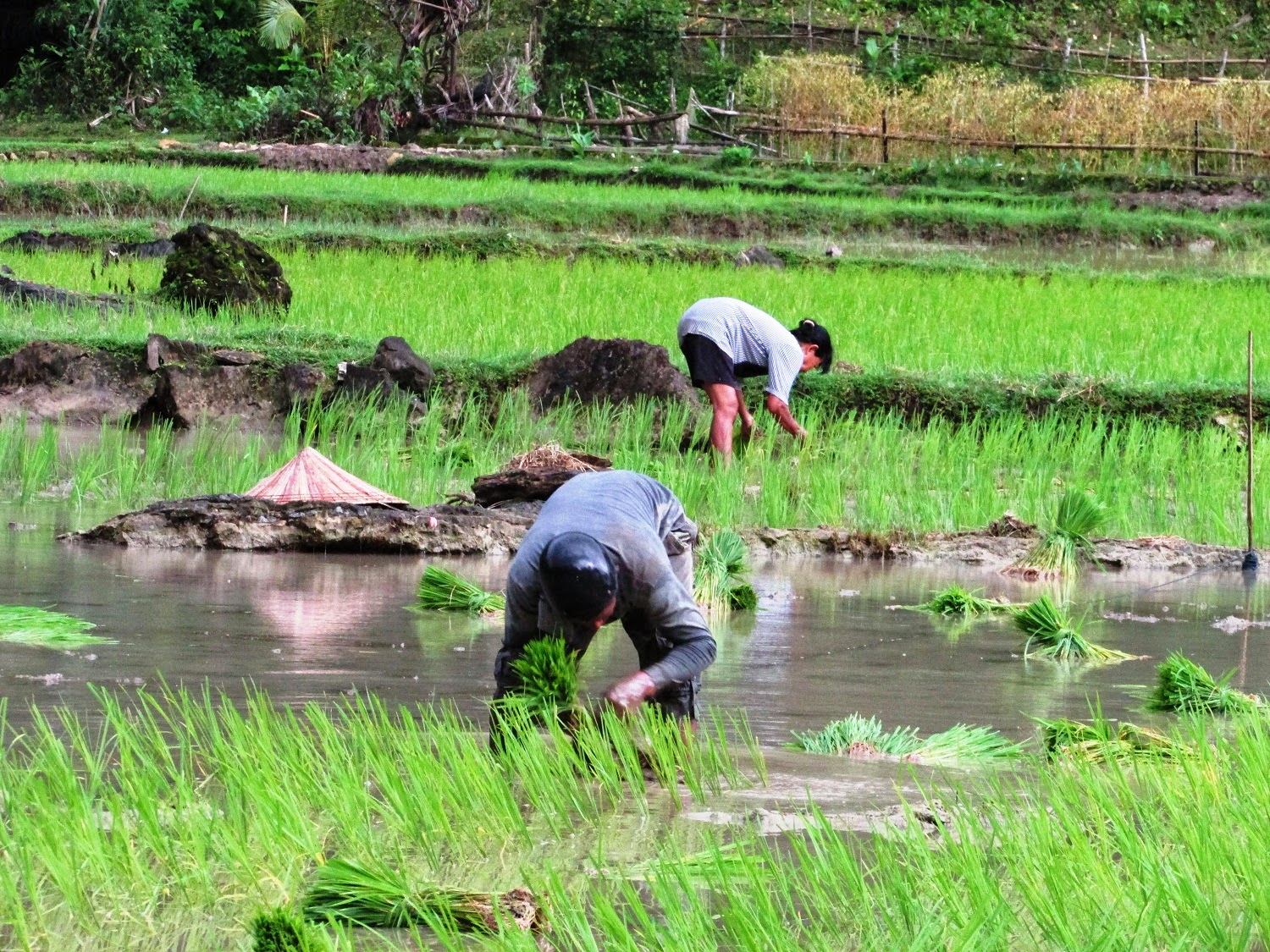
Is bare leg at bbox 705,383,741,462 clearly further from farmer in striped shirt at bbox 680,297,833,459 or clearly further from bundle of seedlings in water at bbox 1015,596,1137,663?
bundle of seedlings in water at bbox 1015,596,1137,663

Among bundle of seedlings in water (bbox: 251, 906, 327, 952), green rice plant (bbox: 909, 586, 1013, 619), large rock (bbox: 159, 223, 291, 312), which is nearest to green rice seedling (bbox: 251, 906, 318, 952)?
bundle of seedlings in water (bbox: 251, 906, 327, 952)

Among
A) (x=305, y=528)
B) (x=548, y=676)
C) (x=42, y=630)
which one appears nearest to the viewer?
(x=548, y=676)

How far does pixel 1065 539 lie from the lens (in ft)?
21.1

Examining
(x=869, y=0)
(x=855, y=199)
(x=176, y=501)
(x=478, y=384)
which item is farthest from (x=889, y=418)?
Answer: (x=869, y=0)

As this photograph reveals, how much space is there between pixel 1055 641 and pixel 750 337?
3186 mm

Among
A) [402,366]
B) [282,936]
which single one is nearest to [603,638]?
[282,936]

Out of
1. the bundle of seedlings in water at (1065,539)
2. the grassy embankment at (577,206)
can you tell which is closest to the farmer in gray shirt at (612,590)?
the bundle of seedlings in water at (1065,539)

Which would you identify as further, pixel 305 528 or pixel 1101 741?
pixel 305 528

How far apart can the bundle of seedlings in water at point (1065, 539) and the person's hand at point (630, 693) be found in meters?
3.35

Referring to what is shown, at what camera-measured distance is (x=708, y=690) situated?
4332 mm

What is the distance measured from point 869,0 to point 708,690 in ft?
78.7

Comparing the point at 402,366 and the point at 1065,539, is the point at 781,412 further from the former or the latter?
the point at 402,366

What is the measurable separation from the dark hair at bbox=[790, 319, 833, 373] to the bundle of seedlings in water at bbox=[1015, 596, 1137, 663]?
2696 millimetres

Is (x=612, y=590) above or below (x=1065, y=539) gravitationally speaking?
above
